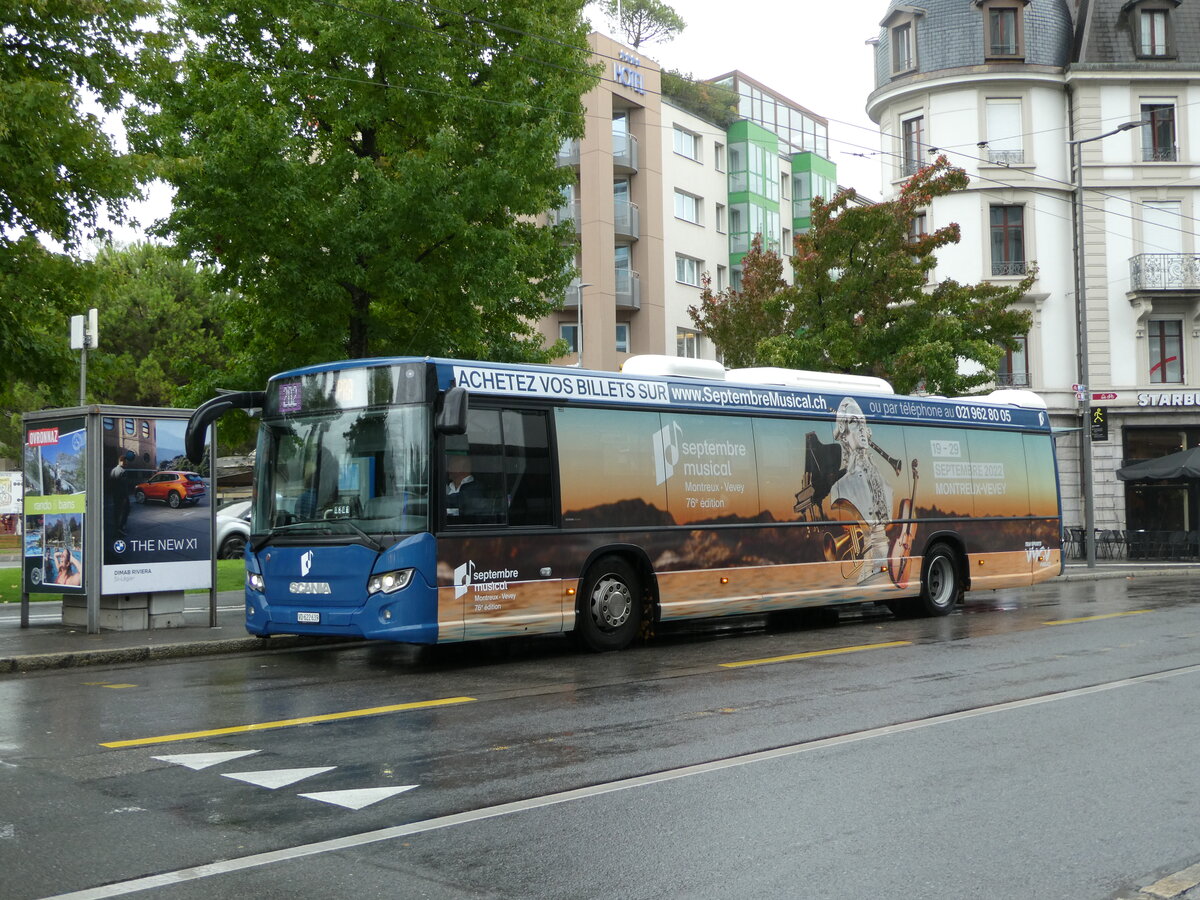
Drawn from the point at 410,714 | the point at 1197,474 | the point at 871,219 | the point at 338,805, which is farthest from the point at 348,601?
the point at 1197,474

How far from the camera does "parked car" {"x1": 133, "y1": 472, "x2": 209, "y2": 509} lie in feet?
48.5

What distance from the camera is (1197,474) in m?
32.2

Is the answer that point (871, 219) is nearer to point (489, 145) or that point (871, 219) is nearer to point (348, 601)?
point (489, 145)

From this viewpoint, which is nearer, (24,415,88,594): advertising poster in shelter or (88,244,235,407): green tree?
(24,415,88,594): advertising poster in shelter

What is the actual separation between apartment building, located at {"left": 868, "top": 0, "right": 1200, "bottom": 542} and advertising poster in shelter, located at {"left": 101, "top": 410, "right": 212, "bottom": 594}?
28.9 m

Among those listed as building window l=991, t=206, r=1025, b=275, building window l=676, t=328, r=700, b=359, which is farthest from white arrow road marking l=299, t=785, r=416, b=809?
building window l=676, t=328, r=700, b=359

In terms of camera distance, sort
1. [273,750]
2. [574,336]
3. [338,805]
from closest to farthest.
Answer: [338,805]
[273,750]
[574,336]


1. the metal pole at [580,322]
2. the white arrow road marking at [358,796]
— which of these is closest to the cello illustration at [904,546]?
the white arrow road marking at [358,796]

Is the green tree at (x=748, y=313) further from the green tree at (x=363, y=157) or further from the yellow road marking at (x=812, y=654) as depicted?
the yellow road marking at (x=812, y=654)

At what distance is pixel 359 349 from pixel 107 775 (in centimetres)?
1275

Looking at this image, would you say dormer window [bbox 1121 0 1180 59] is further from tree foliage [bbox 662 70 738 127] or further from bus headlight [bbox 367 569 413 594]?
bus headlight [bbox 367 569 413 594]

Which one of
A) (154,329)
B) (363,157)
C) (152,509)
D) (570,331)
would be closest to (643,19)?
(570,331)

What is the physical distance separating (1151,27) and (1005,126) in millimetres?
5765

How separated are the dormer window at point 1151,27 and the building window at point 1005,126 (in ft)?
14.5
